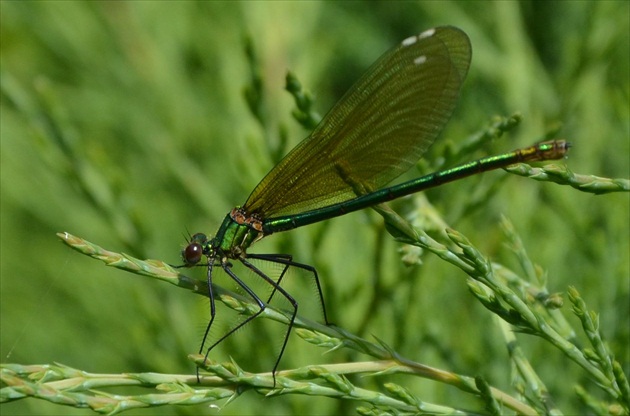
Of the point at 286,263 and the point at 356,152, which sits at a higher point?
the point at 356,152

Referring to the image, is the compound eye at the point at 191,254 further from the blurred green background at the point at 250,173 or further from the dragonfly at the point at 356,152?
the blurred green background at the point at 250,173

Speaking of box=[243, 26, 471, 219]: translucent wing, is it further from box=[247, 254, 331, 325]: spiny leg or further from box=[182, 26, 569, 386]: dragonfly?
box=[247, 254, 331, 325]: spiny leg

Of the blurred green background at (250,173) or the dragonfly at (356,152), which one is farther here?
the blurred green background at (250,173)

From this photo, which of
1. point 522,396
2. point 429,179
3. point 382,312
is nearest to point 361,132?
point 429,179

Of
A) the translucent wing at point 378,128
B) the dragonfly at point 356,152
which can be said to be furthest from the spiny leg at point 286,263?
the translucent wing at point 378,128

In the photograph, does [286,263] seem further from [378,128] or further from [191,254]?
[378,128]

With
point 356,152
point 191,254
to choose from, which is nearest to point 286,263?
point 191,254

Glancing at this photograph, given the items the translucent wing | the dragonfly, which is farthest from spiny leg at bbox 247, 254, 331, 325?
the translucent wing

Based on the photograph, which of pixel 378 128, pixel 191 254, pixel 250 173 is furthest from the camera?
pixel 250 173
